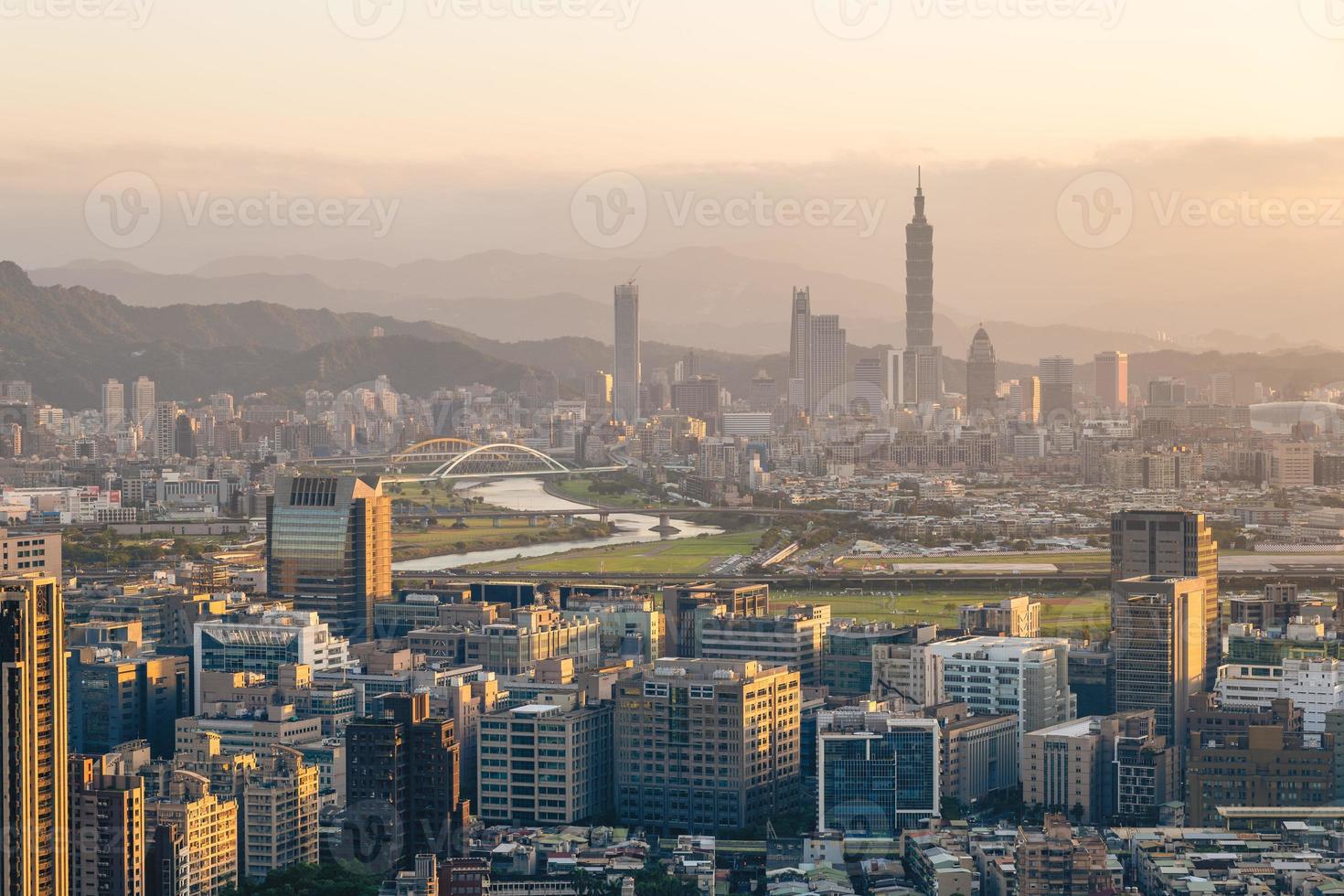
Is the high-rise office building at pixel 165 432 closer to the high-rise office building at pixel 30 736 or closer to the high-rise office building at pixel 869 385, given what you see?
the high-rise office building at pixel 869 385

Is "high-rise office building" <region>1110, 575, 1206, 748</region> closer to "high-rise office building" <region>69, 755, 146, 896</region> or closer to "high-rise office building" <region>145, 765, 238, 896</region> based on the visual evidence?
"high-rise office building" <region>145, 765, 238, 896</region>

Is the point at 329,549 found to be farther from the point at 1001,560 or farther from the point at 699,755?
the point at 1001,560

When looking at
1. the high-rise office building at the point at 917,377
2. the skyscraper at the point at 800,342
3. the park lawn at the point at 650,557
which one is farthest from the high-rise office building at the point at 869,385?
the park lawn at the point at 650,557

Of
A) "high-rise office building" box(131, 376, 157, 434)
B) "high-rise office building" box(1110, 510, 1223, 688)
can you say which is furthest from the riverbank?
"high-rise office building" box(131, 376, 157, 434)

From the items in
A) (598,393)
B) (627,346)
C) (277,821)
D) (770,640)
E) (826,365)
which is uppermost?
(627,346)

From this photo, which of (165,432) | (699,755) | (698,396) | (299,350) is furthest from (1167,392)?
(699,755)

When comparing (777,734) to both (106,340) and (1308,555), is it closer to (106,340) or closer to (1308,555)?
(1308,555)
